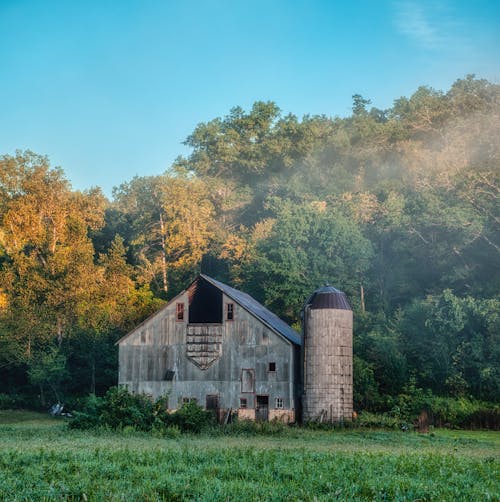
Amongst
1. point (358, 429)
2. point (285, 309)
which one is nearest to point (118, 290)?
point (285, 309)

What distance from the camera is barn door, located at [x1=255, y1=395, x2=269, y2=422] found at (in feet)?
133

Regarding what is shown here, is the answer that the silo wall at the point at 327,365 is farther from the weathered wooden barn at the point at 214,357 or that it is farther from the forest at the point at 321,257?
the forest at the point at 321,257

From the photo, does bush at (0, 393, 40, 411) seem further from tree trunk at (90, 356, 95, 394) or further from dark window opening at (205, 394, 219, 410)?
dark window opening at (205, 394, 219, 410)

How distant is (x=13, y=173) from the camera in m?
58.5

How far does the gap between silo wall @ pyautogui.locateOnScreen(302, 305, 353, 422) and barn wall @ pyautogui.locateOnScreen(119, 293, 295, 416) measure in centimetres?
133

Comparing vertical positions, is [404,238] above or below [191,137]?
below

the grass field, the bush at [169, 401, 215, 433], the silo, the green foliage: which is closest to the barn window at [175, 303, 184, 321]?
the silo

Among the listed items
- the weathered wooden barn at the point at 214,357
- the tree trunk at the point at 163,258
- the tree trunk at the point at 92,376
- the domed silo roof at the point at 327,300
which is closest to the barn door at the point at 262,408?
the weathered wooden barn at the point at 214,357

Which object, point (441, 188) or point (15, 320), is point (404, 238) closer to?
point (441, 188)

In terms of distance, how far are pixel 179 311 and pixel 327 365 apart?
795 centimetres

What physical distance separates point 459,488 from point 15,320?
39918 mm

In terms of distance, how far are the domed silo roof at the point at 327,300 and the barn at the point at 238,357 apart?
5 centimetres

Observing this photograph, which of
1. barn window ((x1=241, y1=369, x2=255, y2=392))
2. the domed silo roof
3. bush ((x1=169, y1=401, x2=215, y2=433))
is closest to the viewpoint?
bush ((x1=169, y1=401, x2=215, y2=433))

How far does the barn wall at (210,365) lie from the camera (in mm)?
40812
